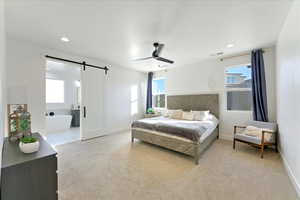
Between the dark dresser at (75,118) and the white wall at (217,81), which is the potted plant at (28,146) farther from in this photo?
the dark dresser at (75,118)

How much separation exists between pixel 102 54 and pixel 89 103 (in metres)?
1.65

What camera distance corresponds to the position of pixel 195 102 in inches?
185

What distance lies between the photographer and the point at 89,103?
4254mm

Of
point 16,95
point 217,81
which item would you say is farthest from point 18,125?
point 217,81

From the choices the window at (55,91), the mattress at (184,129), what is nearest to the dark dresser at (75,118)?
the window at (55,91)

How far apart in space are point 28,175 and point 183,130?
8.22 ft

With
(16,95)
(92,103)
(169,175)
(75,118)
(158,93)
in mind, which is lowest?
(169,175)

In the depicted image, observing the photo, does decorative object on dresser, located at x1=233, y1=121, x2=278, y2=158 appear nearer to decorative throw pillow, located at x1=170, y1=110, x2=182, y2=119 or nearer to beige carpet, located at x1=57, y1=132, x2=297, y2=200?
beige carpet, located at x1=57, y1=132, x2=297, y2=200

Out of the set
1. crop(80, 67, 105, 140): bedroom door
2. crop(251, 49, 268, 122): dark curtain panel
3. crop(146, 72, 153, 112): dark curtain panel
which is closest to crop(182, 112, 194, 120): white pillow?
crop(251, 49, 268, 122): dark curtain panel

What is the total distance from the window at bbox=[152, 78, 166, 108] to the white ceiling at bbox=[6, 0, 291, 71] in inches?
109

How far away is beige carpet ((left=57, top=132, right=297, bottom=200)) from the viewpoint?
5.74 ft

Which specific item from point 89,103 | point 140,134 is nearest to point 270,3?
point 140,134

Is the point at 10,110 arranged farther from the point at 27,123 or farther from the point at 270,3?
the point at 270,3

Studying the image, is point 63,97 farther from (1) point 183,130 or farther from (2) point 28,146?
(1) point 183,130
